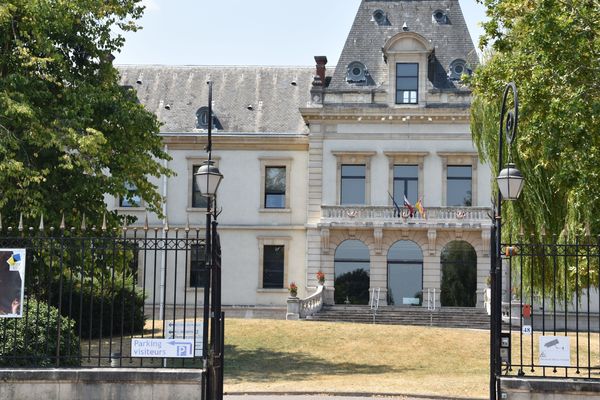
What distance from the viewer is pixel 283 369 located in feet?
76.8

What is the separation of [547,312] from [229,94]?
17453 millimetres

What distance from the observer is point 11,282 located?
50.7 feet

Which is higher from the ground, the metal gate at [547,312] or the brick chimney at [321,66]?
the brick chimney at [321,66]

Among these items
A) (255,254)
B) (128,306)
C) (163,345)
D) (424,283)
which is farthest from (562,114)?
(255,254)

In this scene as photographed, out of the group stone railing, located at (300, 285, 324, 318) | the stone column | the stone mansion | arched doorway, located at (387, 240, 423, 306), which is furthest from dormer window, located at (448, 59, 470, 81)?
the stone column

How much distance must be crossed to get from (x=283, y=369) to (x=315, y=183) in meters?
17.6

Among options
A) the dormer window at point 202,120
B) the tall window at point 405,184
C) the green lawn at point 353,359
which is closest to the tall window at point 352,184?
the tall window at point 405,184

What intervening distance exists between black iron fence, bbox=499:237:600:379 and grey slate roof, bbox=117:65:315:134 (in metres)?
12.8

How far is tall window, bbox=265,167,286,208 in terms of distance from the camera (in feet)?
139

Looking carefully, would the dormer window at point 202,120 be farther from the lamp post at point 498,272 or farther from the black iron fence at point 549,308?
the lamp post at point 498,272

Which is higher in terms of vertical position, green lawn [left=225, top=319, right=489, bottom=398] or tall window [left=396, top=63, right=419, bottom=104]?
tall window [left=396, top=63, right=419, bottom=104]

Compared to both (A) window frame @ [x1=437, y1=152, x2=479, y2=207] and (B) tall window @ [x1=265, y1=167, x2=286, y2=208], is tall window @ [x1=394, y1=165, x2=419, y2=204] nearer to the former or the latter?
(A) window frame @ [x1=437, y1=152, x2=479, y2=207]

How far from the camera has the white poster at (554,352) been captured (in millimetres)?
14555

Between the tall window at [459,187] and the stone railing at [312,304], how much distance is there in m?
6.68
